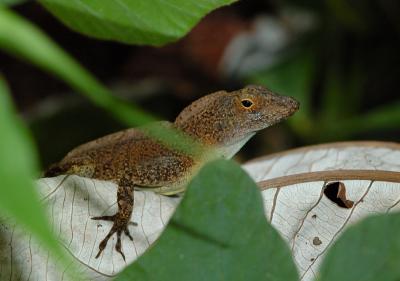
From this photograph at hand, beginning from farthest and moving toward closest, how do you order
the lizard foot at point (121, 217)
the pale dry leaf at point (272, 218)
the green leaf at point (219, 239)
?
the lizard foot at point (121, 217) < the pale dry leaf at point (272, 218) < the green leaf at point (219, 239)

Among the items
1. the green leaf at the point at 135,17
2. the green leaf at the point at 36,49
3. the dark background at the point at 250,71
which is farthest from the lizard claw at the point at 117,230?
the dark background at the point at 250,71

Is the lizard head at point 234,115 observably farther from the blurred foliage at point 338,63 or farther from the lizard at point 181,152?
the blurred foliage at point 338,63

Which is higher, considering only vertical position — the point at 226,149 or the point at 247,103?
the point at 247,103

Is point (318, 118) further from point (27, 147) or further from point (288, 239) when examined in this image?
point (27, 147)

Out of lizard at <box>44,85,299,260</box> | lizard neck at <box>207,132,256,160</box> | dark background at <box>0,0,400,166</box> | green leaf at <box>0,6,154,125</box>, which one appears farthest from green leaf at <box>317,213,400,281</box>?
dark background at <box>0,0,400,166</box>

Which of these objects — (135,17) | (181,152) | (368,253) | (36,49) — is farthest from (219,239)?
(181,152)

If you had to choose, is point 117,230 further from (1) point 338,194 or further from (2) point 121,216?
(1) point 338,194
